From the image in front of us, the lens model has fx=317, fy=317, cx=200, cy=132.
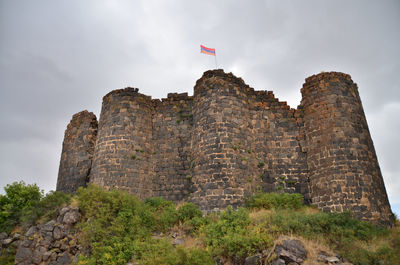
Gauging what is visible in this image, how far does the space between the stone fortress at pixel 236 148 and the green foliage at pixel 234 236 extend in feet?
5.23

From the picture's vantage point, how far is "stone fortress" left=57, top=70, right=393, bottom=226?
15.3 metres

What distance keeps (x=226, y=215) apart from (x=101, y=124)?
10049 millimetres

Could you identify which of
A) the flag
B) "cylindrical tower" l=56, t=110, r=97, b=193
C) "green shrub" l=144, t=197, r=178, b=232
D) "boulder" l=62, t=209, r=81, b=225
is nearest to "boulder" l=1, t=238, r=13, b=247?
"boulder" l=62, t=209, r=81, b=225

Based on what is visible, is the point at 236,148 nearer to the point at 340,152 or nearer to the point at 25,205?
the point at 340,152

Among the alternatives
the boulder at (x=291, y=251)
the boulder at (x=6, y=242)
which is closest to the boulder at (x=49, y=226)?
the boulder at (x=6, y=242)

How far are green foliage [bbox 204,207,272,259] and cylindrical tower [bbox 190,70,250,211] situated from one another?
1583 mm

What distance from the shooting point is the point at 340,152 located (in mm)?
15664

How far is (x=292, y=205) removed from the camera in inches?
602

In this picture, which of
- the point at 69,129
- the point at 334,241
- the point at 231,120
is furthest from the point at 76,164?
the point at 334,241

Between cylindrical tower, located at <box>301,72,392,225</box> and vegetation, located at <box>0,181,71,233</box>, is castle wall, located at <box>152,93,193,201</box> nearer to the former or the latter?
vegetation, located at <box>0,181,71,233</box>

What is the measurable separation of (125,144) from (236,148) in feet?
21.0

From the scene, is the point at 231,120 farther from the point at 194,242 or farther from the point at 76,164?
the point at 76,164

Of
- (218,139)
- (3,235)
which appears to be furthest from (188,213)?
(3,235)

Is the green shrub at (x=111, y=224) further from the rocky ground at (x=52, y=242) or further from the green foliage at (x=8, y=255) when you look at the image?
the green foliage at (x=8, y=255)
